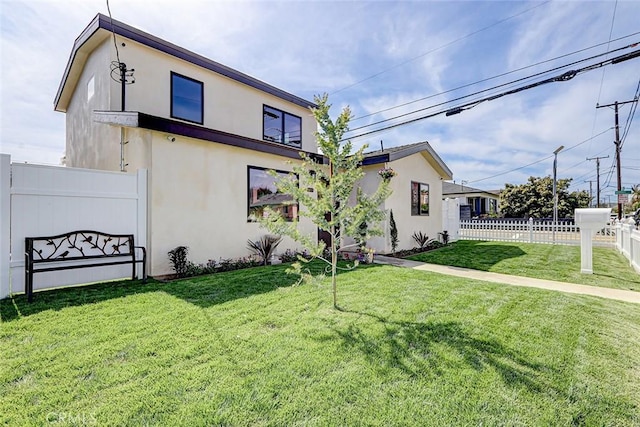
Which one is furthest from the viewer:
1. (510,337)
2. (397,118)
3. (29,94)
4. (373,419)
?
(397,118)

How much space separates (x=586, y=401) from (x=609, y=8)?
1016 cm

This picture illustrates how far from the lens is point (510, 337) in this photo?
3.48m

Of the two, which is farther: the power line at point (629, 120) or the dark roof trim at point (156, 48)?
the power line at point (629, 120)

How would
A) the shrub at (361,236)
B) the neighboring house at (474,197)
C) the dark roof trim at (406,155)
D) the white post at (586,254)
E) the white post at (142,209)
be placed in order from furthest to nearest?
the neighboring house at (474,197) → the dark roof trim at (406,155) → the white post at (586,254) → the white post at (142,209) → the shrub at (361,236)

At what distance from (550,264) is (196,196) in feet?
33.6

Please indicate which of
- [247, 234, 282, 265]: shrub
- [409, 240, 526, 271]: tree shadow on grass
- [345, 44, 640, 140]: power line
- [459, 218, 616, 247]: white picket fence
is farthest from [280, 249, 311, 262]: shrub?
[459, 218, 616, 247]: white picket fence

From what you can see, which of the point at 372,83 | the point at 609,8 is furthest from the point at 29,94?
the point at 609,8

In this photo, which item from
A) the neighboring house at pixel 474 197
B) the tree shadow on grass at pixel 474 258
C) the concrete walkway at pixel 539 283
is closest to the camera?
the concrete walkway at pixel 539 283

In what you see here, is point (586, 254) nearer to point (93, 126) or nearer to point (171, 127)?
point (171, 127)

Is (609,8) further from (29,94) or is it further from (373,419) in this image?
(29,94)

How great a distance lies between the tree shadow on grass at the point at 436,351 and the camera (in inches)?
107

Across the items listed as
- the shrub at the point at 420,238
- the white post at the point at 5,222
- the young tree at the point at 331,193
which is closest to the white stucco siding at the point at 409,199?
the shrub at the point at 420,238

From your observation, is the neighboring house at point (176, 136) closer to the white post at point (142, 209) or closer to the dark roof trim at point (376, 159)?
the white post at point (142, 209)

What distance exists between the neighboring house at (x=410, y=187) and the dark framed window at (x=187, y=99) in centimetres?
586
